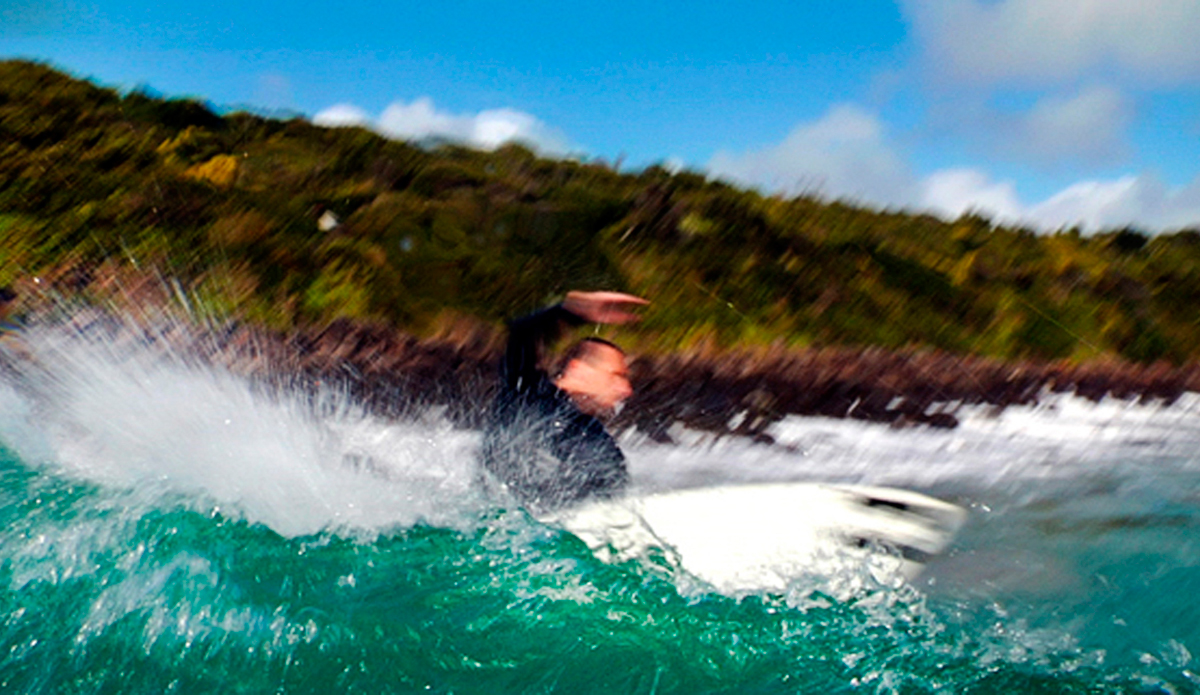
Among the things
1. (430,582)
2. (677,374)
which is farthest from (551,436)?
(677,374)

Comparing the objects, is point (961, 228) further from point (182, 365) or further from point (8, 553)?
point (8, 553)

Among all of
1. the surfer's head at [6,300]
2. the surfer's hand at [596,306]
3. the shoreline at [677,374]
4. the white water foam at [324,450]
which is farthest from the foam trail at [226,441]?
the surfer's hand at [596,306]

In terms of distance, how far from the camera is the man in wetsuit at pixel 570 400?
3.03m

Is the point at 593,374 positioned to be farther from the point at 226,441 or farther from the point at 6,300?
the point at 6,300

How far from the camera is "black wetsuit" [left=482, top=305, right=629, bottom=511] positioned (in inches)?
120

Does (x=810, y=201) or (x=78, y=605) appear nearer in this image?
(x=78, y=605)

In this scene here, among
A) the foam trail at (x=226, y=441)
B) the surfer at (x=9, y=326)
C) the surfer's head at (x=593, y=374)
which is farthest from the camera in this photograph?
the surfer at (x=9, y=326)

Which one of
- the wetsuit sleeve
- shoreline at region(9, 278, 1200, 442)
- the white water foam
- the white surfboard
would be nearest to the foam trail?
the white water foam

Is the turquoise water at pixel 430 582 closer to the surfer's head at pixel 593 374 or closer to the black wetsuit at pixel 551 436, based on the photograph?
the black wetsuit at pixel 551 436

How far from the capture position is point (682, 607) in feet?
9.02

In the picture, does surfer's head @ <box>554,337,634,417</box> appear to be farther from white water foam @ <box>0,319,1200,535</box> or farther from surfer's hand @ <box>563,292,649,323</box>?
white water foam @ <box>0,319,1200,535</box>

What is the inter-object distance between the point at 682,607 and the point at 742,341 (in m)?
1.98

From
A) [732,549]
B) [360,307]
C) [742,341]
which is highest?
[742,341]

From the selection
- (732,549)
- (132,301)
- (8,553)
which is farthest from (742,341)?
(8,553)
